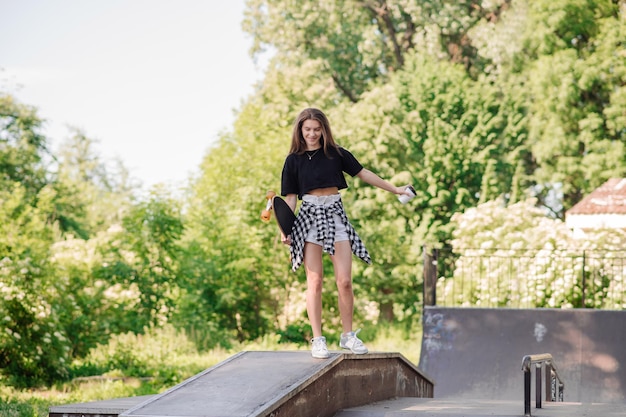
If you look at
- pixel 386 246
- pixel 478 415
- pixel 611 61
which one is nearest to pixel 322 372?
pixel 478 415

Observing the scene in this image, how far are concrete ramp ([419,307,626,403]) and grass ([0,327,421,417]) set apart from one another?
13.2 feet

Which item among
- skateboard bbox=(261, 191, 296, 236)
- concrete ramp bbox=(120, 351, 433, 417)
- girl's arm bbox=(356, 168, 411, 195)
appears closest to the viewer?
concrete ramp bbox=(120, 351, 433, 417)

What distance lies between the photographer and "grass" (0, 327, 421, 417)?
11430 mm

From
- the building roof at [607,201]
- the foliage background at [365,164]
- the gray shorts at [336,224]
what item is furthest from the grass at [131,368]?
the building roof at [607,201]

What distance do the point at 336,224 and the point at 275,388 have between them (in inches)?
63.2

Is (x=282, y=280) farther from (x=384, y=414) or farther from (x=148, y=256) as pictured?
(x=384, y=414)

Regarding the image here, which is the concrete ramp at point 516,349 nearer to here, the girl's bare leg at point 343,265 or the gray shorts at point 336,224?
the girl's bare leg at point 343,265

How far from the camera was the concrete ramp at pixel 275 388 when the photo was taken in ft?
18.3

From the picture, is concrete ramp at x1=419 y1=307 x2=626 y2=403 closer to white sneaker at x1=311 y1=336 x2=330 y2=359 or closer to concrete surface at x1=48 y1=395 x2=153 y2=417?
white sneaker at x1=311 y1=336 x2=330 y2=359

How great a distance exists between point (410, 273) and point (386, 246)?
168 centimetres

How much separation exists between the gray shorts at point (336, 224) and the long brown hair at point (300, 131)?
34 cm

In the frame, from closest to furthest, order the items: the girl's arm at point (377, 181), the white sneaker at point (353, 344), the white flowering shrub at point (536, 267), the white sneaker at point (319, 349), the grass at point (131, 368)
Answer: the white sneaker at point (319, 349), the girl's arm at point (377, 181), the white sneaker at point (353, 344), the grass at point (131, 368), the white flowering shrub at point (536, 267)

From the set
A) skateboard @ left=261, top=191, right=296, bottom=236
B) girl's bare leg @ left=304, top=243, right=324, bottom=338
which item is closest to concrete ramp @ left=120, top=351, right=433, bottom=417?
girl's bare leg @ left=304, top=243, right=324, bottom=338

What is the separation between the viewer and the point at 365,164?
87.9 feet
